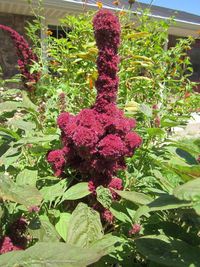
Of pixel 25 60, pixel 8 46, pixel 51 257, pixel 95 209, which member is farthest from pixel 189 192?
pixel 8 46

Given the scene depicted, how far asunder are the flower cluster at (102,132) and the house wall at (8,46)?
867cm

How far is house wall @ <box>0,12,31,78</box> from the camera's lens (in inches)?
381

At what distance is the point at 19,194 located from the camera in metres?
0.96

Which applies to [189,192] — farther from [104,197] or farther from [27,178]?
[27,178]

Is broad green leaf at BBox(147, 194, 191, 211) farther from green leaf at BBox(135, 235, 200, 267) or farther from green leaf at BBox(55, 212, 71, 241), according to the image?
green leaf at BBox(55, 212, 71, 241)

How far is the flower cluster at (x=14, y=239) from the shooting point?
1.05m

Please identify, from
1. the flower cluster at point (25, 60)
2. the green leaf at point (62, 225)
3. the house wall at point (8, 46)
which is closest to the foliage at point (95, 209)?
the green leaf at point (62, 225)

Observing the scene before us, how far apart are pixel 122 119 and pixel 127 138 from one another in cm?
7

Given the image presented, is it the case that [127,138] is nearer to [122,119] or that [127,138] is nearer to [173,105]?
[122,119]

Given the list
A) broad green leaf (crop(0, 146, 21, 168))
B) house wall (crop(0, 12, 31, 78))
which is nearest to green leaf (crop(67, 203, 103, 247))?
broad green leaf (crop(0, 146, 21, 168))

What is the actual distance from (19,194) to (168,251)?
39 cm

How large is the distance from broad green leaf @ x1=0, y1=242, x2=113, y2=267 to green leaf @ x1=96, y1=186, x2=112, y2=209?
1.39ft

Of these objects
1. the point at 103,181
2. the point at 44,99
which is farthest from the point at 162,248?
the point at 44,99

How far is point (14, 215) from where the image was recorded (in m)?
1.31
